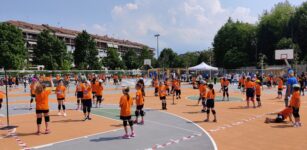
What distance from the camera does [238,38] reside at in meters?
80.8

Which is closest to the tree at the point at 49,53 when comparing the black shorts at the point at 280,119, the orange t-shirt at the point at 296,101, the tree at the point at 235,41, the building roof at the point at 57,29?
the building roof at the point at 57,29

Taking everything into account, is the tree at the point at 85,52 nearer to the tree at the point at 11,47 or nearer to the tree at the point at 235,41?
the tree at the point at 11,47

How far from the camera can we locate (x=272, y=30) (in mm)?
70562

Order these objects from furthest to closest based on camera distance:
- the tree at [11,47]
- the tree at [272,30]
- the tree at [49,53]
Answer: the tree at [49,53] < the tree at [272,30] < the tree at [11,47]

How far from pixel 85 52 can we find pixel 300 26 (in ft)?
167

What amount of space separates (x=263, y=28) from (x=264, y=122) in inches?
2513

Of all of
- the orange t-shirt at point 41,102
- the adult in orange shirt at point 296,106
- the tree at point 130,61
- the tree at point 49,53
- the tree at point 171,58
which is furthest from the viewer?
the tree at point 171,58

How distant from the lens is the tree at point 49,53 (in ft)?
233

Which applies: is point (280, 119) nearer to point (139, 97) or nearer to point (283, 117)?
point (283, 117)

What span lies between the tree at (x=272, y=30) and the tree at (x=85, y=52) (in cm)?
4151

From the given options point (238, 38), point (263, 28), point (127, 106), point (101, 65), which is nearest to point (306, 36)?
point (263, 28)

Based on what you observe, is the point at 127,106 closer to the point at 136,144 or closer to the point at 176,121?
the point at 136,144

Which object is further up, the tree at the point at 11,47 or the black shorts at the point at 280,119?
the tree at the point at 11,47

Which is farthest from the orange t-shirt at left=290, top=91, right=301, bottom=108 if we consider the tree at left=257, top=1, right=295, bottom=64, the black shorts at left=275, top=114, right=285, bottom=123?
the tree at left=257, top=1, right=295, bottom=64
